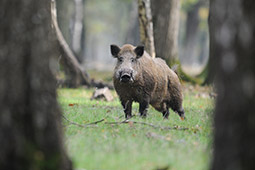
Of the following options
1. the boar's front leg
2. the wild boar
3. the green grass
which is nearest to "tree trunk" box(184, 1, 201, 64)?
the wild boar

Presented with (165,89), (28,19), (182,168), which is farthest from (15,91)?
(165,89)

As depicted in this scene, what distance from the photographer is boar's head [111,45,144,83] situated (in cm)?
852

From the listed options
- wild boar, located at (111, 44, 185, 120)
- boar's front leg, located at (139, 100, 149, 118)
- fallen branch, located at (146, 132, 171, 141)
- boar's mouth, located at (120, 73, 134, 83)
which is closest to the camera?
fallen branch, located at (146, 132, 171, 141)

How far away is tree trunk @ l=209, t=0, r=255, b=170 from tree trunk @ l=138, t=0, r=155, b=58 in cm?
1071

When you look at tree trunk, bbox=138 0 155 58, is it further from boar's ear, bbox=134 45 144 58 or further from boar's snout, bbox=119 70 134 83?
boar's snout, bbox=119 70 134 83

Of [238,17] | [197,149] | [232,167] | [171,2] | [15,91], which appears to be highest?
[171,2]

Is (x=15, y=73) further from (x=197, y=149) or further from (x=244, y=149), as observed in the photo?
(x=197, y=149)

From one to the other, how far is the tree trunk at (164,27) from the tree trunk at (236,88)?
13.7m

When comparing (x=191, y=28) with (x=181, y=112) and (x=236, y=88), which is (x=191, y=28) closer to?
(x=181, y=112)

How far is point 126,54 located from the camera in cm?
909

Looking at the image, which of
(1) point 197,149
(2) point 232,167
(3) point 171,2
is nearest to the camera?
(2) point 232,167

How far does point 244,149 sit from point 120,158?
1.76 m

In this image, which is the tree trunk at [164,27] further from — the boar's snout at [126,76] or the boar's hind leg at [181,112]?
the boar's snout at [126,76]

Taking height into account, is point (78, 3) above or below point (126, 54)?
above
